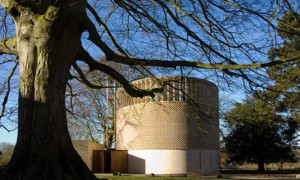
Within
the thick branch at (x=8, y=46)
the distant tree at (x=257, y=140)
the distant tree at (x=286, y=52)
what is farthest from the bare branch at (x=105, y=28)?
the distant tree at (x=257, y=140)

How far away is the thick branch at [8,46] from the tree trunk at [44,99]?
0.72 m

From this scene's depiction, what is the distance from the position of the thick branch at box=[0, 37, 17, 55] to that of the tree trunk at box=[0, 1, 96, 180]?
2.37 feet

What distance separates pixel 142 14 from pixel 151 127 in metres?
21.6

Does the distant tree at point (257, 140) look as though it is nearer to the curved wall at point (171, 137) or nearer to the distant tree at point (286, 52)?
the curved wall at point (171, 137)

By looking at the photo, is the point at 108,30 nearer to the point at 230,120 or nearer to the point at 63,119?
the point at 63,119

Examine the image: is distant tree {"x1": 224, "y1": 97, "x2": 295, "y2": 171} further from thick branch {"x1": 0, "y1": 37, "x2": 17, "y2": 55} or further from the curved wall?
thick branch {"x1": 0, "y1": 37, "x2": 17, "y2": 55}

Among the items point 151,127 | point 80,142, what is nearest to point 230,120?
point 151,127

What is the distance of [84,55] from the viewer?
9.95 meters

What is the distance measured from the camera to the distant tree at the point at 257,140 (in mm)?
38188

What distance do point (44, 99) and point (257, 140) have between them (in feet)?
107

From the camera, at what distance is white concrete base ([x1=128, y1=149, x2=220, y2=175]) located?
30.2 metres

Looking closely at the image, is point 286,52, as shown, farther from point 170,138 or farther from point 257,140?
point 257,140

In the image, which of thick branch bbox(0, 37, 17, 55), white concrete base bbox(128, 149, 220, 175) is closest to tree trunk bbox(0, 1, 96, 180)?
thick branch bbox(0, 37, 17, 55)

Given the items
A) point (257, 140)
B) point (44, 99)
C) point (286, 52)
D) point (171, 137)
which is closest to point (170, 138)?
point (171, 137)
